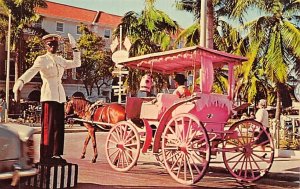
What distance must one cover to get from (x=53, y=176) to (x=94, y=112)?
3526 mm

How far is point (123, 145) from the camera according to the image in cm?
825

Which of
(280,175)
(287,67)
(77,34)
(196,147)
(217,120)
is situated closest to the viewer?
(196,147)

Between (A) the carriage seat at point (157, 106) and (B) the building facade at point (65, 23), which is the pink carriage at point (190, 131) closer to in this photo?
(A) the carriage seat at point (157, 106)

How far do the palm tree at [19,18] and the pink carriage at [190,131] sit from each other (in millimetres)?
2089

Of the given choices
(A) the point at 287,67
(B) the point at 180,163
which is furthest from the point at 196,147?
(A) the point at 287,67

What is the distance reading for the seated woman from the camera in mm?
8031

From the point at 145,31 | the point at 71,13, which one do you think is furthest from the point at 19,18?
the point at 145,31

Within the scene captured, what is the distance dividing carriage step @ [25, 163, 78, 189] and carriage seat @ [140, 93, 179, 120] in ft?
6.73

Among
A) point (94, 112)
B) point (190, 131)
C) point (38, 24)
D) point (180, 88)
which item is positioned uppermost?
point (38, 24)

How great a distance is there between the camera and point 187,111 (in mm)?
7445

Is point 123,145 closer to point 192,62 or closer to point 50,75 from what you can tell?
point 192,62

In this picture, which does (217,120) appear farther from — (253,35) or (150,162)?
(253,35)

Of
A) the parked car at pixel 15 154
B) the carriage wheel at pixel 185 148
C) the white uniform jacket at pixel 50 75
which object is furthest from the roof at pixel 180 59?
the parked car at pixel 15 154

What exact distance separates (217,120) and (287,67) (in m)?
5.30
